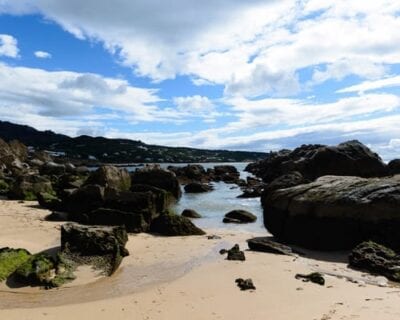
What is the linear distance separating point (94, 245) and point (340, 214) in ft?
26.1

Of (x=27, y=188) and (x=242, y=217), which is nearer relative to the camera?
(x=242, y=217)

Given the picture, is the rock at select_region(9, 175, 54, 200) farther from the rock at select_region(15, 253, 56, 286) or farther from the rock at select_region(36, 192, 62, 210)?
the rock at select_region(15, 253, 56, 286)

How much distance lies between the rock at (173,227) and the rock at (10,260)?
23.1 ft

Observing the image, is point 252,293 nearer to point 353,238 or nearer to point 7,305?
point 7,305

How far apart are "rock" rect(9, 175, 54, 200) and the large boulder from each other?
15.8 m

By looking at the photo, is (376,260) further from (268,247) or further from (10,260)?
(10,260)

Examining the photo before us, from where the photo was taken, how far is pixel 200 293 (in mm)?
10492

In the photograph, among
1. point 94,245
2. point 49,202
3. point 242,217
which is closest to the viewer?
point 94,245

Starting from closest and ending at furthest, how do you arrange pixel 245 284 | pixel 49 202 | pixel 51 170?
pixel 245 284, pixel 49 202, pixel 51 170

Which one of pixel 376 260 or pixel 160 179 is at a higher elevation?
pixel 160 179

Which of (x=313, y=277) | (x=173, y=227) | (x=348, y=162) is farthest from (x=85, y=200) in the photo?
(x=348, y=162)

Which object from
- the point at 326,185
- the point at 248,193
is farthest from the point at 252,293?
the point at 248,193

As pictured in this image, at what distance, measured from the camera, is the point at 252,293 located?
34.0 feet

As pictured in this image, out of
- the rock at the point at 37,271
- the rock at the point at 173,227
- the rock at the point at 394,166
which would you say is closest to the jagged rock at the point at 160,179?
the rock at the point at 394,166
